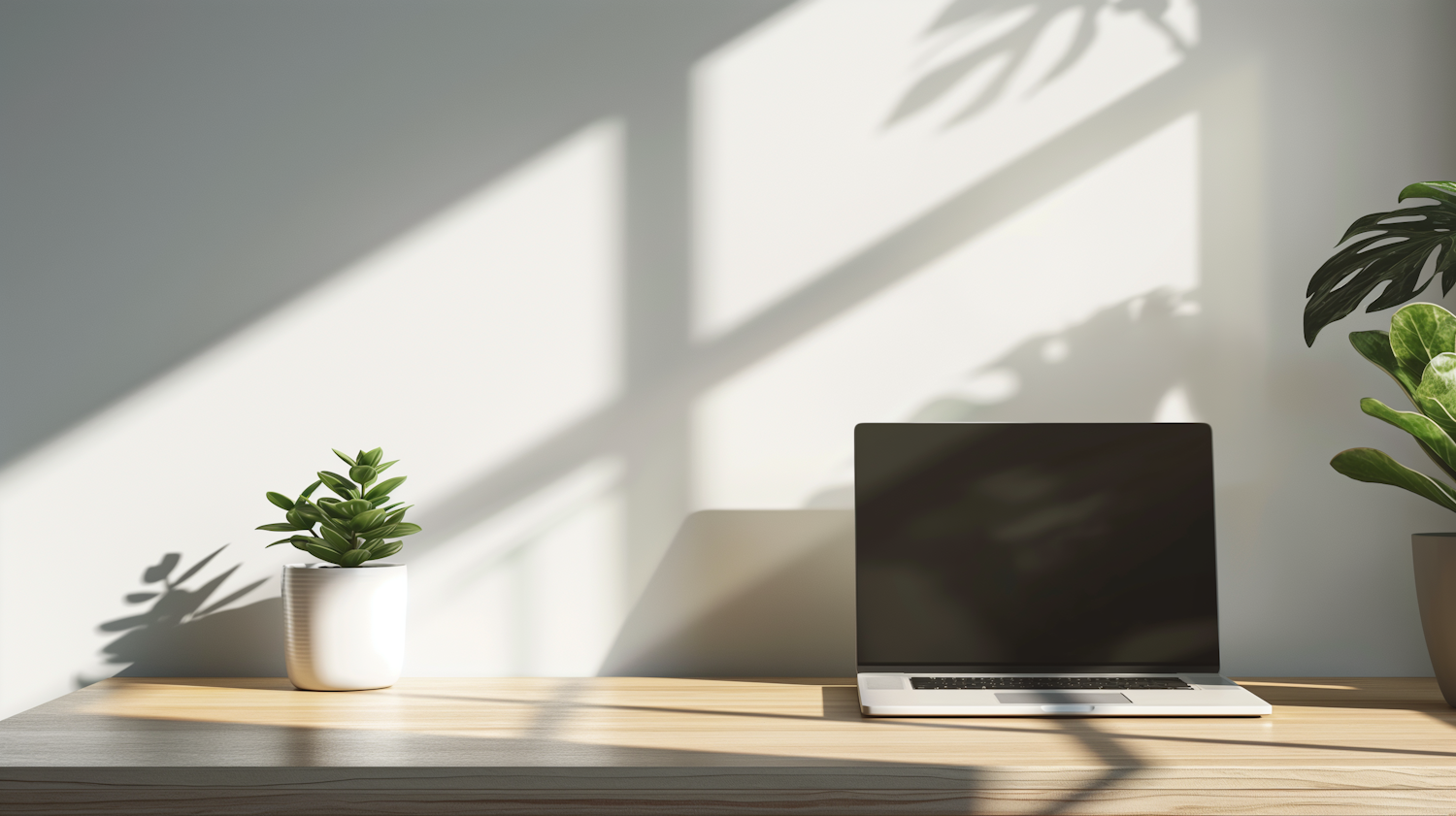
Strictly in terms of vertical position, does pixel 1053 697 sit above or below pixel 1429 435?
below

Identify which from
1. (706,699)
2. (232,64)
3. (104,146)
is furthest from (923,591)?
(104,146)

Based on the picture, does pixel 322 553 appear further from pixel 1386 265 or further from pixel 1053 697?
pixel 1386 265

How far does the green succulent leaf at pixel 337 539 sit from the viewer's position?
140 centimetres

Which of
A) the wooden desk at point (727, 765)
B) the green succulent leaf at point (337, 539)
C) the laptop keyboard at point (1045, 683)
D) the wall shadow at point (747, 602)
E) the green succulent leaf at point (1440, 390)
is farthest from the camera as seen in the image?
the wall shadow at point (747, 602)

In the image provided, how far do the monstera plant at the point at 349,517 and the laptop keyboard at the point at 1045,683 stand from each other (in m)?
0.78

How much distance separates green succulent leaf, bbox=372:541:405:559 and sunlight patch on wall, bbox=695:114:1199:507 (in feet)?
1.51

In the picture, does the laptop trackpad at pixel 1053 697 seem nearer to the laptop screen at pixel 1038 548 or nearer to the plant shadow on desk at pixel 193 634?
Result: the laptop screen at pixel 1038 548

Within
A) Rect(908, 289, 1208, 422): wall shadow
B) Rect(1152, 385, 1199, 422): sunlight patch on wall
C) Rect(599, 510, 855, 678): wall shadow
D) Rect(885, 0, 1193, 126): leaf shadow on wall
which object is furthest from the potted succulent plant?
Rect(1152, 385, 1199, 422): sunlight patch on wall

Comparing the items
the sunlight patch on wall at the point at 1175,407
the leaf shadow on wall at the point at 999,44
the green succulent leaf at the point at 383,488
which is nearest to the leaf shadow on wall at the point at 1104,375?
the sunlight patch on wall at the point at 1175,407

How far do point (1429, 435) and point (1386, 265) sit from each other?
25cm

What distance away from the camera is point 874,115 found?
1581 millimetres

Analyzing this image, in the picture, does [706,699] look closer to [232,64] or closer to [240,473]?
[240,473]

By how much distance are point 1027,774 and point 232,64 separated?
156cm

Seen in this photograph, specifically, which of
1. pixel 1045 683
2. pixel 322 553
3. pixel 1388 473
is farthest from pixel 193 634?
pixel 1388 473
